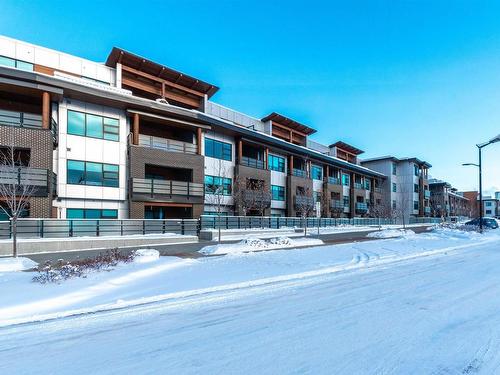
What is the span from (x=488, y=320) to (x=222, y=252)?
10088 millimetres

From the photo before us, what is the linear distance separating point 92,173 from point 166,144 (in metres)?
6.47

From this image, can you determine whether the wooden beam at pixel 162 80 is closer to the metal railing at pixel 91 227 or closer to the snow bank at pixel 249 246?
the metal railing at pixel 91 227

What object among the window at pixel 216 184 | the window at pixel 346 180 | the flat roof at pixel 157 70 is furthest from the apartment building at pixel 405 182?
the flat roof at pixel 157 70

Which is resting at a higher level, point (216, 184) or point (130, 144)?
point (130, 144)

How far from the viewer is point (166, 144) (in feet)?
86.8

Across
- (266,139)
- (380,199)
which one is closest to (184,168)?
→ (266,139)

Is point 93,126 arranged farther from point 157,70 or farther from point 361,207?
point 361,207

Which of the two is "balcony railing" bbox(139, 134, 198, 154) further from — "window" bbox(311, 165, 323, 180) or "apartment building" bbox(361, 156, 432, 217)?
"apartment building" bbox(361, 156, 432, 217)

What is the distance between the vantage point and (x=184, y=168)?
1018 inches

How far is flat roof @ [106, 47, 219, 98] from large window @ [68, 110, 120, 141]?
7308mm

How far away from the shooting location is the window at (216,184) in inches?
1128

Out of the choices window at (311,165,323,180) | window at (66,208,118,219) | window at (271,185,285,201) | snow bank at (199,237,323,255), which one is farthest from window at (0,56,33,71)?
window at (311,165,323,180)

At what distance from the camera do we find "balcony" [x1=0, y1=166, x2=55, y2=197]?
17156 mm

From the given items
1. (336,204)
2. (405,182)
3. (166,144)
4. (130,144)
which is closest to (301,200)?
(336,204)
